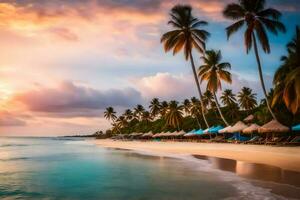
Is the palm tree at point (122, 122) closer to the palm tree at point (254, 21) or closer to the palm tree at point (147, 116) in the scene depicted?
the palm tree at point (147, 116)

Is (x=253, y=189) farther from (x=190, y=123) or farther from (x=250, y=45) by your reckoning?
(x=190, y=123)

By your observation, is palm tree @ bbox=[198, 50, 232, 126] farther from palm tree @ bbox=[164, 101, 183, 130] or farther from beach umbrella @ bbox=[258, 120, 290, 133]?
palm tree @ bbox=[164, 101, 183, 130]

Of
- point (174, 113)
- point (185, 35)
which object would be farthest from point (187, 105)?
point (185, 35)

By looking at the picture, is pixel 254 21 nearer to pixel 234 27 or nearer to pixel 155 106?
pixel 234 27

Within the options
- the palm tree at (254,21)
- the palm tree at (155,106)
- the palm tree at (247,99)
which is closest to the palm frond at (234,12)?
the palm tree at (254,21)

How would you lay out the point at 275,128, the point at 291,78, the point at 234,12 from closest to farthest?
the point at 291,78, the point at 275,128, the point at 234,12

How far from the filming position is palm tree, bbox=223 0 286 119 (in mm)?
31797

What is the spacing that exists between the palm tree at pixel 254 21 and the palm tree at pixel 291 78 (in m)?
2.32

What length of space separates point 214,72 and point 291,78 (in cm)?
1981

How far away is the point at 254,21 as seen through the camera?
32250 mm

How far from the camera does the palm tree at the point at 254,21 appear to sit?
104ft

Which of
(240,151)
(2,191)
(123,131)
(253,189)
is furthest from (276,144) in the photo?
(123,131)

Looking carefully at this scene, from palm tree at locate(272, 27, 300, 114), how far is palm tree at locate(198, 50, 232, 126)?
461 inches

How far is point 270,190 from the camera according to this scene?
1112 cm
